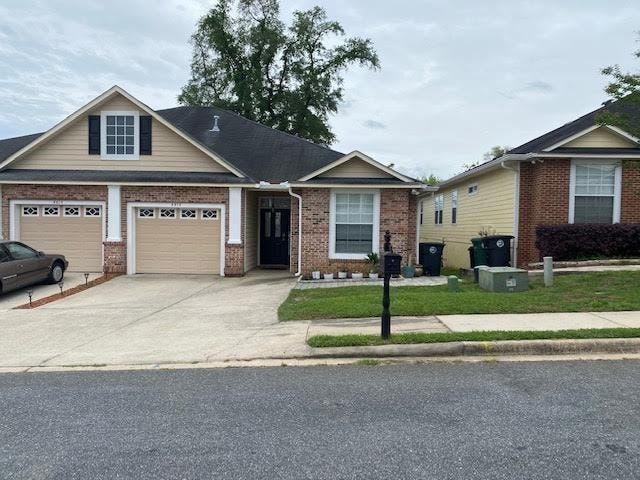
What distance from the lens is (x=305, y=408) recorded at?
186 inches

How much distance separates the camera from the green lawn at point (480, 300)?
859 cm

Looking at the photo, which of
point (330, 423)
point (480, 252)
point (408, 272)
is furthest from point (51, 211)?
point (330, 423)

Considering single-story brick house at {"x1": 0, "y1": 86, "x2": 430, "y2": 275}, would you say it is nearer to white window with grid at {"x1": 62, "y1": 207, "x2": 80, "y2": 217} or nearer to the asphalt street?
white window with grid at {"x1": 62, "y1": 207, "x2": 80, "y2": 217}

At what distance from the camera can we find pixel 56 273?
13984 millimetres

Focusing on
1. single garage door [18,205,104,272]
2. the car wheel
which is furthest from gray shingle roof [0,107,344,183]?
the car wheel

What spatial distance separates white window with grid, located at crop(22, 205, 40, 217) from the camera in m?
16.0

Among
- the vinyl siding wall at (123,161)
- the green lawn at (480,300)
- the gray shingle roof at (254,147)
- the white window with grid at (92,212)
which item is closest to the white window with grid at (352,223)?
the gray shingle roof at (254,147)

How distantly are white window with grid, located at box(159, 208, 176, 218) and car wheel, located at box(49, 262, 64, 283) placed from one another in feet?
10.5

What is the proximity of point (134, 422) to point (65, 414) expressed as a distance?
78 cm

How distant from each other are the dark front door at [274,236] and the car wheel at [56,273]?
661 cm

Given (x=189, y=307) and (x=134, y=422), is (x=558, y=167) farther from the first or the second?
(x=134, y=422)

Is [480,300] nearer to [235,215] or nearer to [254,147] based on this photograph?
[235,215]

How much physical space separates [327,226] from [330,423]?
1087 centimetres

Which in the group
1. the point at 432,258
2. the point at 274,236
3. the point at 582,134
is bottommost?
the point at 432,258
